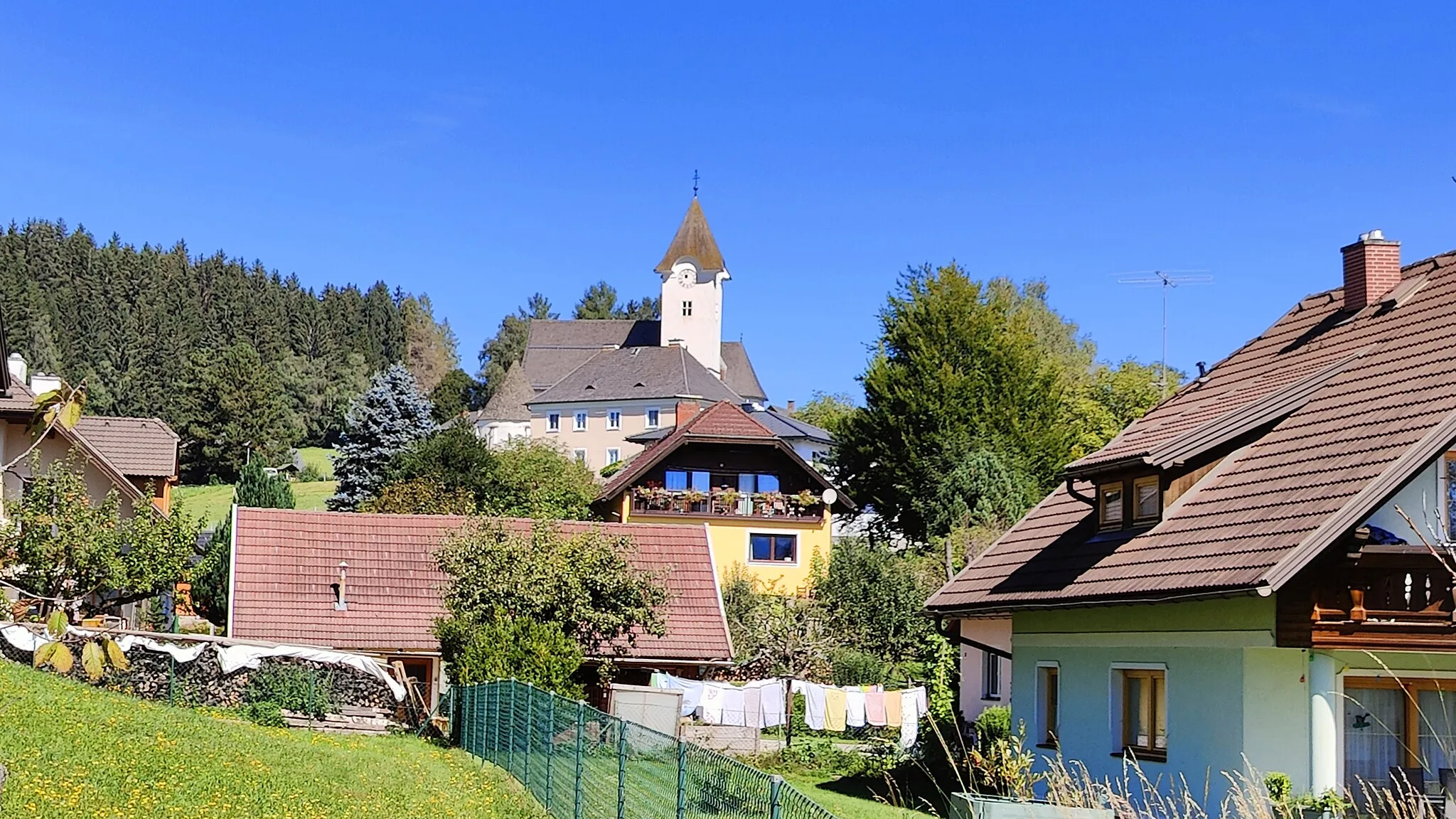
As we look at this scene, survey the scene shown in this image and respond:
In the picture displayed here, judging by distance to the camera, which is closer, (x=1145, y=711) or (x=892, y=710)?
(x=1145, y=711)

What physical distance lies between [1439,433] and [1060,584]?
5.35 metres

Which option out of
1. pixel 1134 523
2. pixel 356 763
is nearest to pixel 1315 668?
pixel 1134 523

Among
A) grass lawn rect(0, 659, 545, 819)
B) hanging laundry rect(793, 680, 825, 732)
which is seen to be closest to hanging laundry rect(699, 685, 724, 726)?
hanging laundry rect(793, 680, 825, 732)

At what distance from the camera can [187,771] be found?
16516 mm

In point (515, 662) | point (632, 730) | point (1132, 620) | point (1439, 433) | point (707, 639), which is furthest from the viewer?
point (707, 639)

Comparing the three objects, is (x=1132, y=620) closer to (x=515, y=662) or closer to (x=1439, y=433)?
(x=1439, y=433)

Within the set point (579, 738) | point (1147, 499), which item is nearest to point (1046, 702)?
point (1147, 499)

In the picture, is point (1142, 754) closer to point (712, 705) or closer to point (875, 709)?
point (712, 705)

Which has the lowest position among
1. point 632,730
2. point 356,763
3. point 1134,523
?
point 356,763

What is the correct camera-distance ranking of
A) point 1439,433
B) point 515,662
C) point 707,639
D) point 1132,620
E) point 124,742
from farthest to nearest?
point 707,639, point 515,662, point 1132,620, point 124,742, point 1439,433

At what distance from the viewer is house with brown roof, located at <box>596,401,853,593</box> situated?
52844 mm

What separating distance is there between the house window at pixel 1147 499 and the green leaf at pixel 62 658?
16382 millimetres

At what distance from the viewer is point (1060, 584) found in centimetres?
2038

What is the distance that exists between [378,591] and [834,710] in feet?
34.7
